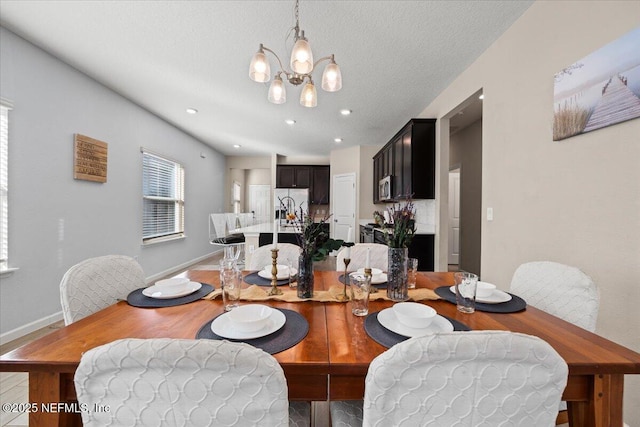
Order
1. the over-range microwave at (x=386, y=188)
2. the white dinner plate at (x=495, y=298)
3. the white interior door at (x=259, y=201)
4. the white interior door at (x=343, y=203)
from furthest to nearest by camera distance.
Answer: the white interior door at (x=259, y=201), the white interior door at (x=343, y=203), the over-range microwave at (x=386, y=188), the white dinner plate at (x=495, y=298)

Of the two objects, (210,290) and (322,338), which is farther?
(210,290)

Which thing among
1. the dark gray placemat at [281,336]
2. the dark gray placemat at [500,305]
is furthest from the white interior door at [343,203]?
the dark gray placemat at [281,336]

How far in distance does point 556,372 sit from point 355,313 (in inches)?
25.6

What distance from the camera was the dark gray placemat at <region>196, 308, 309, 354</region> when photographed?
2.70 ft

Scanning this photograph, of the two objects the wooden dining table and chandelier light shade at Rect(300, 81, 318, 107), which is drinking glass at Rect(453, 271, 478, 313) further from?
chandelier light shade at Rect(300, 81, 318, 107)

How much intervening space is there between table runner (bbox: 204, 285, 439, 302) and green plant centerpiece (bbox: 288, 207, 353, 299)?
0.06 m

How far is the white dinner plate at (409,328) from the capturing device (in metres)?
0.90

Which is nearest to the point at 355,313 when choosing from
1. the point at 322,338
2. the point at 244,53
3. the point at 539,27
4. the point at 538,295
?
the point at 322,338

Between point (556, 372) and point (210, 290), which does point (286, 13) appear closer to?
point (210, 290)

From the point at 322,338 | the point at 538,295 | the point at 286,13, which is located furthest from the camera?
the point at 286,13

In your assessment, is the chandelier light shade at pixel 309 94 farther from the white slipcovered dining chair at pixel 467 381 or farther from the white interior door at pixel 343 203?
the white interior door at pixel 343 203

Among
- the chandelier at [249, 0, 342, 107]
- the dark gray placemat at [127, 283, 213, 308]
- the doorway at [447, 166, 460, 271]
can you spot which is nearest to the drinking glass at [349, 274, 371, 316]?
the dark gray placemat at [127, 283, 213, 308]

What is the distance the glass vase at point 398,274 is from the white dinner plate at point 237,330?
0.56m

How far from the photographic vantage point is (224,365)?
529 millimetres
